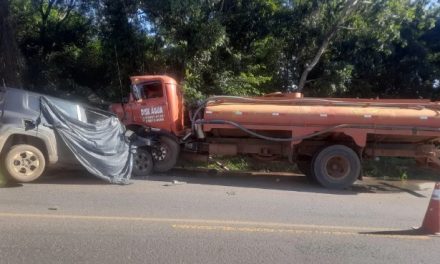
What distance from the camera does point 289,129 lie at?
1263cm

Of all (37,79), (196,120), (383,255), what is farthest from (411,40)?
(383,255)

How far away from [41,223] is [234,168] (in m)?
9.64

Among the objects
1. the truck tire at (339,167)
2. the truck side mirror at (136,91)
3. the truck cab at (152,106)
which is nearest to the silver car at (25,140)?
the truck cab at (152,106)

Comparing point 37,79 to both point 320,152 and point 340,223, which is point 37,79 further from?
point 340,223

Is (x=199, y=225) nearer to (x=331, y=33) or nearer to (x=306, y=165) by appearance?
(x=306, y=165)

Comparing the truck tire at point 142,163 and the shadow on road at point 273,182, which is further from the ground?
the truck tire at point 142,163

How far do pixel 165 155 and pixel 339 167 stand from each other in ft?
13.8

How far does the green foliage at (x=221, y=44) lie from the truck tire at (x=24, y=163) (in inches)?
271

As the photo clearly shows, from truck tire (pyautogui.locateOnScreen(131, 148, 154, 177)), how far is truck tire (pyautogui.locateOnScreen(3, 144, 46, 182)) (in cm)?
281

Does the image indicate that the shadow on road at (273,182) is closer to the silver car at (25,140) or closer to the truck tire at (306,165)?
the truck tire at (306,165)

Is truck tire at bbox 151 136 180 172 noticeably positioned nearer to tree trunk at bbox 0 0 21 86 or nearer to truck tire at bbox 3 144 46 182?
truck tire at bbox 3 144 46 182

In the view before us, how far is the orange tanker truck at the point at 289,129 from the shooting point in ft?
40.8

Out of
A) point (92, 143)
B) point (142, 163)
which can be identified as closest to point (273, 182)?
point (142, 163)

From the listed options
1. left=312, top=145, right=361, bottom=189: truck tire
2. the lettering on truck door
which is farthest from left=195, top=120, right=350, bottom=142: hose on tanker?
the lettering on truck door
